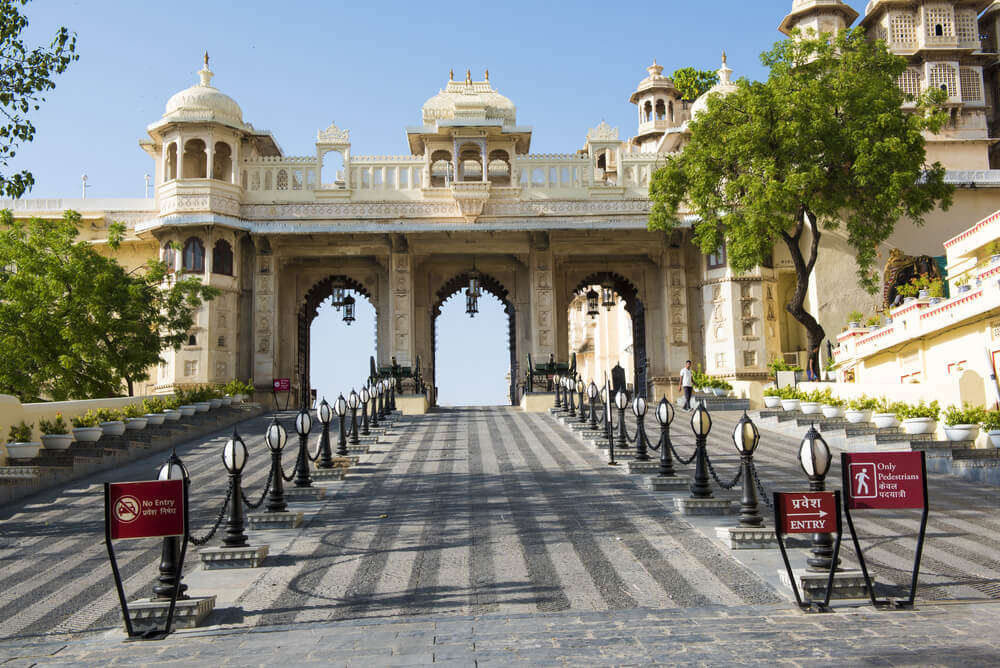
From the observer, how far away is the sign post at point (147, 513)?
6.08 m

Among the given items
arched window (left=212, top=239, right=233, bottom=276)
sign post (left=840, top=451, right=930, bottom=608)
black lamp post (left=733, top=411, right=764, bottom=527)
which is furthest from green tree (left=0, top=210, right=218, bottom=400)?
sign post (left=840, top=451, right=930, bottom=608)

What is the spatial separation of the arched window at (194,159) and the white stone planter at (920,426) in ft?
70.5

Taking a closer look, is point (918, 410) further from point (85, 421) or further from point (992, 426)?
point (85, 421)

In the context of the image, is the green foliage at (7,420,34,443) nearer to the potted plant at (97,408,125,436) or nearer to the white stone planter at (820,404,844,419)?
the potted plant at (97,408,125,436)

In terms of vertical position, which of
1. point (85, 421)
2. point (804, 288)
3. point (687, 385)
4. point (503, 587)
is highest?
point (804, 288)

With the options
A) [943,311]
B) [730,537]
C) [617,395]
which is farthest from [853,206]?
[730,537]

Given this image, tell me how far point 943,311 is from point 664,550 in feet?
40.3

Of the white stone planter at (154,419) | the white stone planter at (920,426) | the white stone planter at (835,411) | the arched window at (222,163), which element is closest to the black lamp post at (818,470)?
the white stone planter at (920,426)

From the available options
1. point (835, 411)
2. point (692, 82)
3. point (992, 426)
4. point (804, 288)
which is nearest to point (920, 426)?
point (992, 426)

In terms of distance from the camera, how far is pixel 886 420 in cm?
1505

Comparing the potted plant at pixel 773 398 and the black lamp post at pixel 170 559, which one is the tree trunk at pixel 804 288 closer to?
the potted plant at pixel 773 398

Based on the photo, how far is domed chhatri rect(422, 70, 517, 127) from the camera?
1201 inches

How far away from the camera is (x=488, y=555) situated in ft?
26.0

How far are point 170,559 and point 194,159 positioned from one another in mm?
23683
